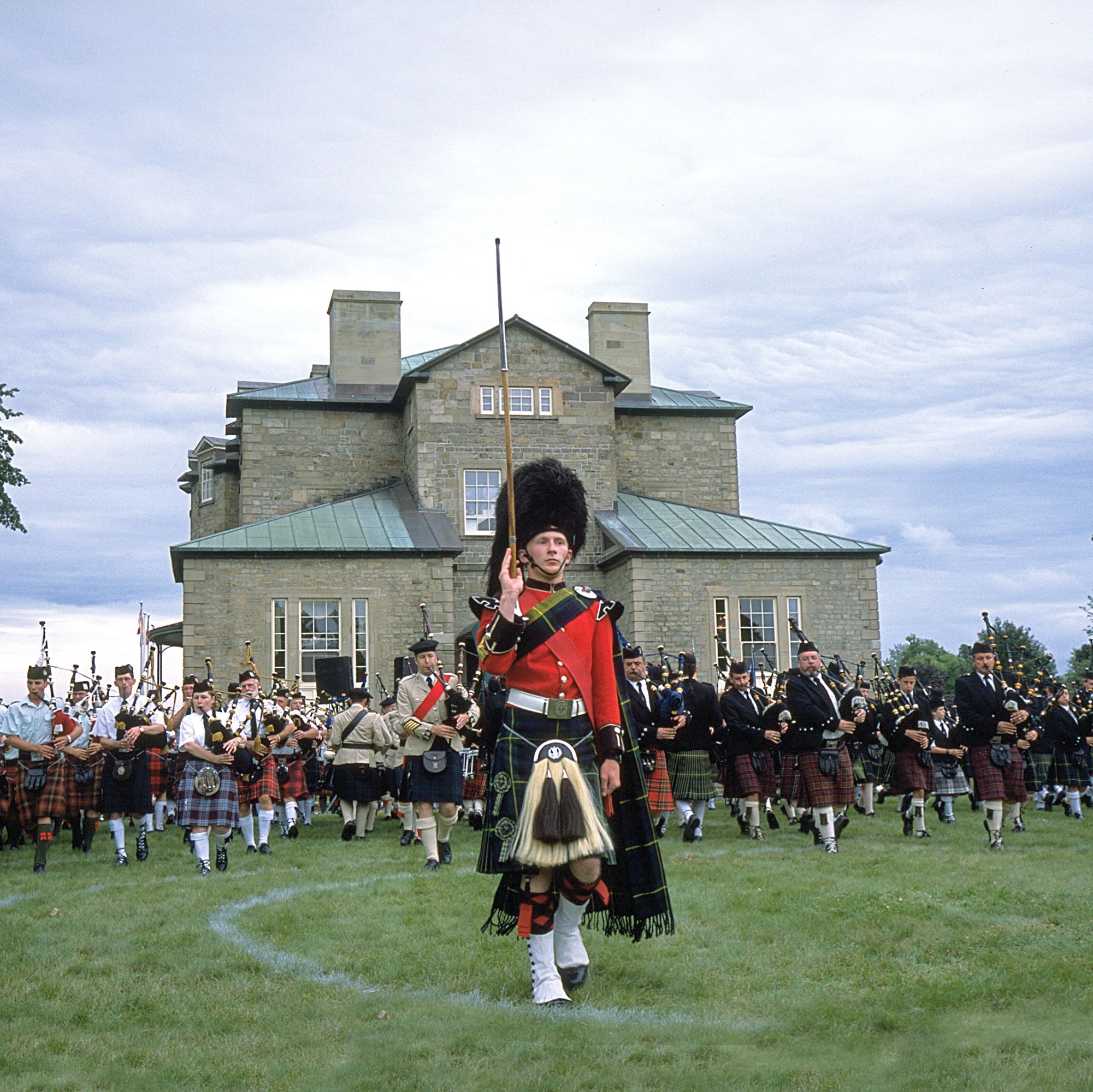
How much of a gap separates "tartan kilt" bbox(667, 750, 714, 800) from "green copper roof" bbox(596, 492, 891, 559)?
12820 millimetres

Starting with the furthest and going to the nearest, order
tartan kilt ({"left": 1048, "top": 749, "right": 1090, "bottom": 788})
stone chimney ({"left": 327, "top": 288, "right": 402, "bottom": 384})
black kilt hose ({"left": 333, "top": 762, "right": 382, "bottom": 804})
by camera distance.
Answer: stone chimney ({"left": 327, "top": 288, "right": 402, "bottom": 384}) → tartan kilt ({"left": 1048, "top": 749, "right": 1090, "bottom": 788}) → black kilt hose ({"left": 333, "top": 762, "right": 382, "bottom": 804})

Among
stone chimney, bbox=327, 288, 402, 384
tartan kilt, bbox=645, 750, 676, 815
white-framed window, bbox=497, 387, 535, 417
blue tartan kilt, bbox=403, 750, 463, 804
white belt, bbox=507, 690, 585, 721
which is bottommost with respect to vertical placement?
tartan kilt, bbox=645, 750, 676, 815

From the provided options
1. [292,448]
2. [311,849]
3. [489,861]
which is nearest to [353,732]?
[311,849]

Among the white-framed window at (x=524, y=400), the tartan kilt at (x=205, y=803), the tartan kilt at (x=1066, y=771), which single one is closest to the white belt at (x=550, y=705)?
the tartan kilt at (x=205, y=803)

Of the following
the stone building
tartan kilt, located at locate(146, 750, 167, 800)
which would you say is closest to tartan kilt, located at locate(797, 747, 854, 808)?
tartan kilt, located at locate(146, 750, 167, 800)

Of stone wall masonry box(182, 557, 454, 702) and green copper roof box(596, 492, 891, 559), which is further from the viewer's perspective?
green copper roof box(596, 492, 891, 559)

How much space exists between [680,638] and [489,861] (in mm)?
20556

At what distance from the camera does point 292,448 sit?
98.9 ft

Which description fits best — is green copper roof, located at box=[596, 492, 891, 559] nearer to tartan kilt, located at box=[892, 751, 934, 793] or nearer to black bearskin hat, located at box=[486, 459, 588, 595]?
tartan kilt, located at box=[892, 751, 934, 793]

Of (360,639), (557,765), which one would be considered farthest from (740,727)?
(360,639)

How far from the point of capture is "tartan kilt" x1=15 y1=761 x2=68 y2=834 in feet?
40.0

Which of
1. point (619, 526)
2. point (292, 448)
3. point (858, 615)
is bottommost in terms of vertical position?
point (858, 615)

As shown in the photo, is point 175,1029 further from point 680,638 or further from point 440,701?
point 680,638

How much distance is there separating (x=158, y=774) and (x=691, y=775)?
20.9 feet
